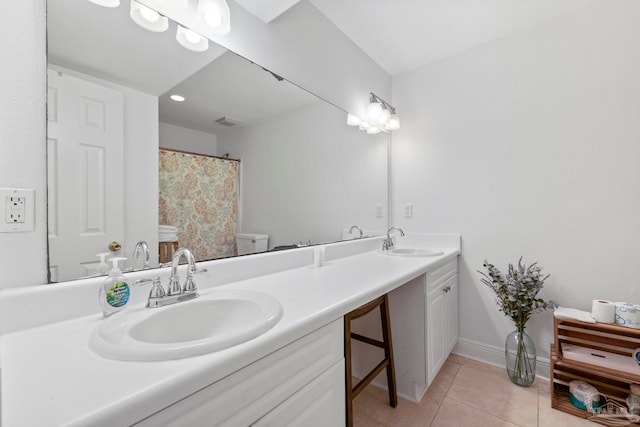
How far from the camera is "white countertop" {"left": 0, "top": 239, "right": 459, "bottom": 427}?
42 cm

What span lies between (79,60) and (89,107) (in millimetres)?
147

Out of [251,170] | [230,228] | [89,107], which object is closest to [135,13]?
[89,107]

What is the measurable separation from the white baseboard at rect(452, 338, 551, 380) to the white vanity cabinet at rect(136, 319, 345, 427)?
5.17 feet

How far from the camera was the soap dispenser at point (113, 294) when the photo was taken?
79cm

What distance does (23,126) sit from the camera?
77cm

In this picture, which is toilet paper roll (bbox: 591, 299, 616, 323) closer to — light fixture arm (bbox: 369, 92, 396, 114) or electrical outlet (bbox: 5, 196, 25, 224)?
light fixture arm (bbox: 369, 92, 396, 114)

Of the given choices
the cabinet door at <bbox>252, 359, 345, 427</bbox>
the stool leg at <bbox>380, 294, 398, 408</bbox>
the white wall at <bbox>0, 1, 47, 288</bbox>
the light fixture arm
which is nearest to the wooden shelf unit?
the stool leg at <bbox>380, 294, 398, 408</bbox>

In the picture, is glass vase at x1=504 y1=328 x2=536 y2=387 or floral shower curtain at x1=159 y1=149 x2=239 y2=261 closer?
floral shower curtain at x1=159 y1=149 x2=239 y2=261

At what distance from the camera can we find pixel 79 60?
88cm

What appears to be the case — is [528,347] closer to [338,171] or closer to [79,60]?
[338,171]

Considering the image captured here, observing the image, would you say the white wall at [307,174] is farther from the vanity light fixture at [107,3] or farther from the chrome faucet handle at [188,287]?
the vanity light fixture at [107,3]

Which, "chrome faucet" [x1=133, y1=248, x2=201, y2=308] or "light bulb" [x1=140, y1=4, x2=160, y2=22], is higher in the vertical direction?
"light bulb" [x1=140, y1=4, x2=160, y2=22]

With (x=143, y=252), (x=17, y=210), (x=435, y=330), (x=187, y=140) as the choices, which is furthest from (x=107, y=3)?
(x=435, y=330)

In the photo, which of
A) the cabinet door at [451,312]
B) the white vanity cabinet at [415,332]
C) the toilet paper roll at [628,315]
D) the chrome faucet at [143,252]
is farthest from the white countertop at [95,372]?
the toilet paper roll at [628,315]
